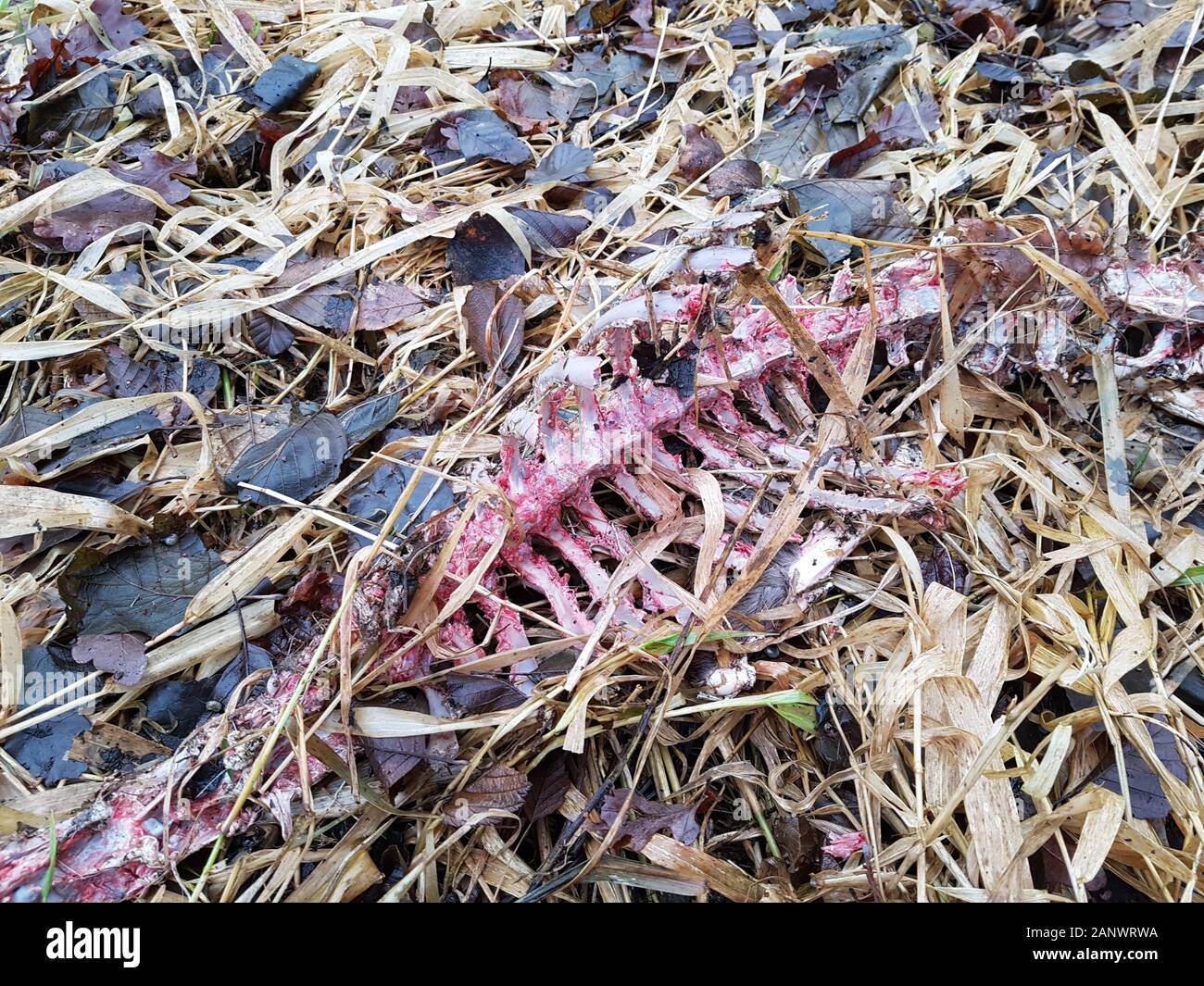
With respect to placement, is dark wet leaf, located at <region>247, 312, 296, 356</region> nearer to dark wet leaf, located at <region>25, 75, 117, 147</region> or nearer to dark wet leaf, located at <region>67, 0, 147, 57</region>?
dark wet leaf, located at <region>25, 75, 117, 147</region>

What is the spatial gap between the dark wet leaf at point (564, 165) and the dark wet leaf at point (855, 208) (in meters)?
0.56

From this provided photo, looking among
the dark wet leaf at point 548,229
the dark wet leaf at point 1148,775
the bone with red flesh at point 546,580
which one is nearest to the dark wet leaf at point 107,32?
the dark wet leaf at point 548,229

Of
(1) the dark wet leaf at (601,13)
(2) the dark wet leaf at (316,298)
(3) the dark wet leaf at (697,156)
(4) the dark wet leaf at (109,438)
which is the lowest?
(4) the dark wet leaf at (109,438)

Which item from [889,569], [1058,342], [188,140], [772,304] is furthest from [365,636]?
[188,140]

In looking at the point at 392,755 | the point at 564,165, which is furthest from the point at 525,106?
the point at 392,755

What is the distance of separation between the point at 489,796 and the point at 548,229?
1386 millimetres

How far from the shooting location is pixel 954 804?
1.25 m

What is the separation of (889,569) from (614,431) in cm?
60

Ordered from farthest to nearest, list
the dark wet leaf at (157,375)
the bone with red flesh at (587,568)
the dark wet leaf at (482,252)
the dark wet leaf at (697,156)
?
the dark wet leaf at (697,156) < the dark wet leaf at (482,252) < the dark wet leaf at (157,375) < the bone with red flesh at (587,568)

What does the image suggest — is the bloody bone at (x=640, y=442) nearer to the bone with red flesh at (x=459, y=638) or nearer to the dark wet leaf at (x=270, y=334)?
the bone with red flesh at (x=459, y=638)

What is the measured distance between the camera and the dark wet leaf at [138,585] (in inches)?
56.2

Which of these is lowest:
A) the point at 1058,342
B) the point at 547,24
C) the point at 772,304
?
the point at 1058,342

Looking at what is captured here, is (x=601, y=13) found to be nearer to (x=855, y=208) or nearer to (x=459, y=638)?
(x=855, y=208)
